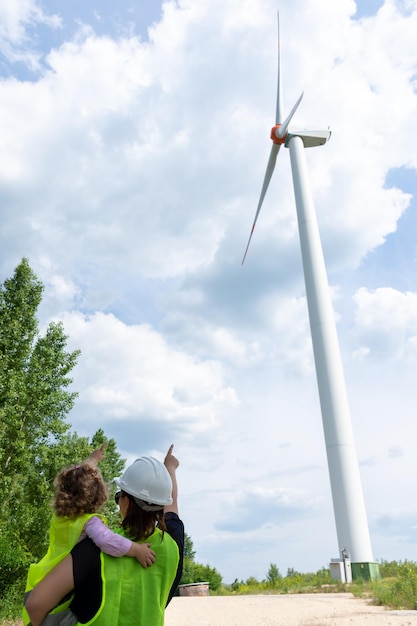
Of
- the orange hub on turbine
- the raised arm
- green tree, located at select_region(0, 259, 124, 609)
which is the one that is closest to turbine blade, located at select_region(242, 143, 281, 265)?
the orange hub on turbine

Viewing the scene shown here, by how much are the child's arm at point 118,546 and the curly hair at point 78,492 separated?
414 millimetres

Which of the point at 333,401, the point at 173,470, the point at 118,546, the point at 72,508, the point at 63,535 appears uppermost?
the point at 333,401

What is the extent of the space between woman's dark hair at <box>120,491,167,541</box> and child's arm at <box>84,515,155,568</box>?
105mm

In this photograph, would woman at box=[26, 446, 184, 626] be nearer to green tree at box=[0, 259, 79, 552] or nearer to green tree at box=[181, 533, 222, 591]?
green tree at box=[0, 259, 79, 552]

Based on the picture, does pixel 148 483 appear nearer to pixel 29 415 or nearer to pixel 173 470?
pixel 173 470

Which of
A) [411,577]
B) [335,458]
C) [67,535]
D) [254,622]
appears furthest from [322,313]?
[67,535]

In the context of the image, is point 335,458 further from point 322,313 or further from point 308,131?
point 308,131

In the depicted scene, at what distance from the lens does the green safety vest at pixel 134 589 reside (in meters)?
2.24

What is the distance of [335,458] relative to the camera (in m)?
23.3

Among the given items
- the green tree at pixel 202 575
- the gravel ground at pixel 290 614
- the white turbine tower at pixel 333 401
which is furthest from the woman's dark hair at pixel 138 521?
the green tree at pixel 202 575

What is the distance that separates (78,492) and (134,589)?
664 millimetres

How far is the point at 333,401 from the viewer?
24.0 m

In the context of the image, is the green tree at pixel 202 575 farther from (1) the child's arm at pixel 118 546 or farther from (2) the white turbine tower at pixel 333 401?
(1) the child's arm at pixel 118 546

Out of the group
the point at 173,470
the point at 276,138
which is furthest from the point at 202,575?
the point at 173,470
